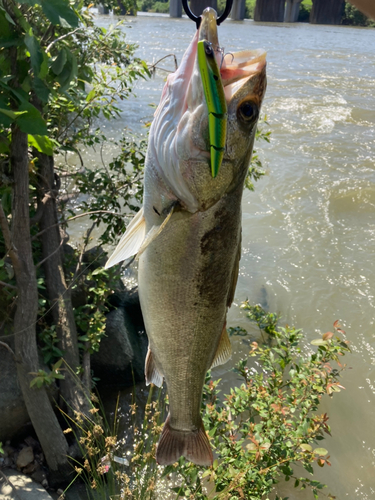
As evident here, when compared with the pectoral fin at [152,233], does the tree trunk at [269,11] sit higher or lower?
higher

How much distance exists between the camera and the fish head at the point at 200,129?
1196 mm

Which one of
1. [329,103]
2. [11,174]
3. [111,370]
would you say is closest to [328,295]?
[111,370]

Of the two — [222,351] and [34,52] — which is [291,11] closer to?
[34,52]

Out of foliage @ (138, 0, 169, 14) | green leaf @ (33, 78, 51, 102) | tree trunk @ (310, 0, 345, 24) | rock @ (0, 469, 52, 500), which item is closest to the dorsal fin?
green leaf @ (33, 78, 51, 102)

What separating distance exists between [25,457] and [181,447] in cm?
191

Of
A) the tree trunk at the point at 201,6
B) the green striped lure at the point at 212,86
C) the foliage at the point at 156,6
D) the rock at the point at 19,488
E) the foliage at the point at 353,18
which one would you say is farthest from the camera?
the foliage at the point at 156,6

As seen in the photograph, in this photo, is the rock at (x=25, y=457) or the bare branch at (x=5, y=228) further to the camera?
the rock at (x=25, y=457)

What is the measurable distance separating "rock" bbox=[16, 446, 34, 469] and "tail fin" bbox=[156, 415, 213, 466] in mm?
1817

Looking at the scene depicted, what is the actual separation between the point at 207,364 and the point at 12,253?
1483 mm

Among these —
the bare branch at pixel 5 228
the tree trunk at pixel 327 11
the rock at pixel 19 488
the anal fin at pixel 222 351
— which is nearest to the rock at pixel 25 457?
the rock at pixel 19 488

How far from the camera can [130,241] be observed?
→ 140 cm

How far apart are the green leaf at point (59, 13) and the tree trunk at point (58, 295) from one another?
1746mm

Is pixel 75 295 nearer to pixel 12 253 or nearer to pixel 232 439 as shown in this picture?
pixel 12 253

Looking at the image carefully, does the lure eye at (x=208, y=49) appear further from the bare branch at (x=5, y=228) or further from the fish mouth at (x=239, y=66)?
the bare branch at (x=5, y=228)
